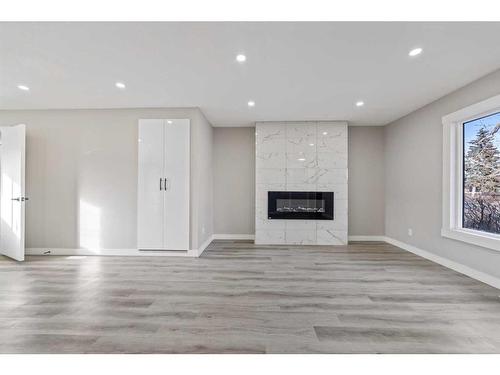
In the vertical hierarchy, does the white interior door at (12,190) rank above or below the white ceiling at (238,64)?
below

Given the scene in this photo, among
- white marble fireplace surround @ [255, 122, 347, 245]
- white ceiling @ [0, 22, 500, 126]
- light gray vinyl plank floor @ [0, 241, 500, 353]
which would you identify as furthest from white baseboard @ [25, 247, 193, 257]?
white ceiling @ [0, 22, 500, 126]

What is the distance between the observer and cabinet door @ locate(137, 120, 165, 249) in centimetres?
437

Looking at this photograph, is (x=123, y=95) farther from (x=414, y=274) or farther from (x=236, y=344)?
(x=414, y=274)

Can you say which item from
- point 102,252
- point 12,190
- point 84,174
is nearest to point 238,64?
point 84,174

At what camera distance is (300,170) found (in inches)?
213

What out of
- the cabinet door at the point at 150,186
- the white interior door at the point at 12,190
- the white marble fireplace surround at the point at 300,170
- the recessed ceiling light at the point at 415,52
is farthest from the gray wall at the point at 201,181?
the recessed ceiling light at the point at 415,52

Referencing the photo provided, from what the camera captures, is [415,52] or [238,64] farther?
[238,64]

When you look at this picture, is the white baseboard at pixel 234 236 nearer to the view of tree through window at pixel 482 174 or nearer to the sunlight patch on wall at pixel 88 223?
the sunlight patch on wall at pixel 88 223

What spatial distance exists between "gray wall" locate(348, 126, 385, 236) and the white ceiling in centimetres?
145

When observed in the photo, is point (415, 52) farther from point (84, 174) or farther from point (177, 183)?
point (84, 174)

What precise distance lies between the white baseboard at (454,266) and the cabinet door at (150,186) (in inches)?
175

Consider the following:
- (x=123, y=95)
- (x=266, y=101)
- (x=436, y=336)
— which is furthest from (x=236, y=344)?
(x=123, y=95)

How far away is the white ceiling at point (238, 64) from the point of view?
2.24 metres

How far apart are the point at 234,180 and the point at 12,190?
12.9 ft
